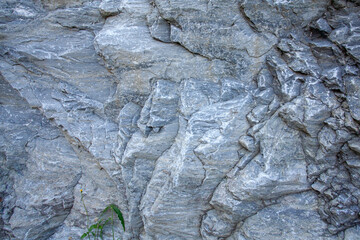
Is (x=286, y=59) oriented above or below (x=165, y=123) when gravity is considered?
above

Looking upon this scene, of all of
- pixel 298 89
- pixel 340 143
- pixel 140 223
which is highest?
pixel 298 89

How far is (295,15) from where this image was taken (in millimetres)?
2270

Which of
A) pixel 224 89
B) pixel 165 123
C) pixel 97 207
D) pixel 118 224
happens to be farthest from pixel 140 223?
pixel 224 89

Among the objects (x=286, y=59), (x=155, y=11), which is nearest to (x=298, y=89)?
(x=286, y=59)

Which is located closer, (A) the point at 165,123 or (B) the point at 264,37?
(B) the point at 264,37

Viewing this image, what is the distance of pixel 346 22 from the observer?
6.84 ft

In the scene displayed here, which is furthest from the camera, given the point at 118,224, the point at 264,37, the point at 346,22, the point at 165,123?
the point at 118,224

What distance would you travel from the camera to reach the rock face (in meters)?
2.19

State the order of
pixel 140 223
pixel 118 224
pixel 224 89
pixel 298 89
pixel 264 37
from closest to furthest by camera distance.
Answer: pixel 298 89, pixel 264 37, pixel 224 89, pixel 140 223, pixel 118 224

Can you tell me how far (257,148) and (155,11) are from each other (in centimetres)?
166

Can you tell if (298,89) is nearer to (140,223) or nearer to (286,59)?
(286,59)

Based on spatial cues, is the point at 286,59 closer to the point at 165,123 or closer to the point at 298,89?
the point at 298,89

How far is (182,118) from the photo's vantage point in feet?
8.86

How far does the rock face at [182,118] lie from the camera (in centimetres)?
219
